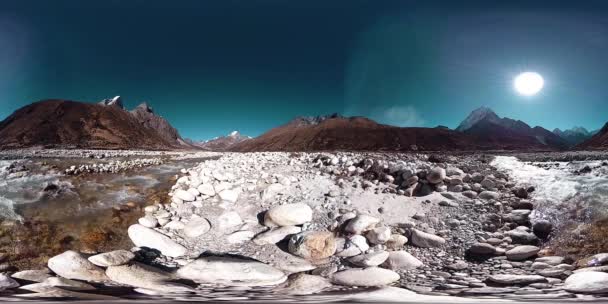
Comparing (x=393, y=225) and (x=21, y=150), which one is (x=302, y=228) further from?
(x=21, y=150)

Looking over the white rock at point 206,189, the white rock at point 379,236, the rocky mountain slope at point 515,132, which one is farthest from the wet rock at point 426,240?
the white rock at point 206,189

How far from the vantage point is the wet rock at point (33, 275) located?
13.6 ft

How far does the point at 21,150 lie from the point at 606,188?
14896 mm

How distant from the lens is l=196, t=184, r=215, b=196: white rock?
7.06 m

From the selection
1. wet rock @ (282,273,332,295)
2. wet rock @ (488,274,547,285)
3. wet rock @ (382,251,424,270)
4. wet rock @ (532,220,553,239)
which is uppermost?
wet rock @ (532,220,553,239)

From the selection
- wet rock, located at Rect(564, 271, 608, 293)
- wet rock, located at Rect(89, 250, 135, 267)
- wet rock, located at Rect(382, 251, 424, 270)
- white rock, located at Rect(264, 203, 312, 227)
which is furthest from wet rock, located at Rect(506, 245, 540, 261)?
wet rock, located at Rect(89, 250, 135, 267)

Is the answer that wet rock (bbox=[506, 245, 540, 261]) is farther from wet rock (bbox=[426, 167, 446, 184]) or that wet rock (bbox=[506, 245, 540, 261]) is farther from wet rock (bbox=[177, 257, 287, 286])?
wet rock (bbox=[177, 257, 287, 286])

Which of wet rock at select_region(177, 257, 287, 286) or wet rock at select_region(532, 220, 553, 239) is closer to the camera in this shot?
wet rock at select_region(177, 257, 287, 286)

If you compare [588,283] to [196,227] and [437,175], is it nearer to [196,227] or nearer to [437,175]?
[437,175]

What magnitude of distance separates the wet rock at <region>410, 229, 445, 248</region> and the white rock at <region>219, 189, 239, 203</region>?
11.6 feet

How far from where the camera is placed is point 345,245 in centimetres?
511

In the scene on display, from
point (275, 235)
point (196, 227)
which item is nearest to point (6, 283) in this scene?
point (196, 227)

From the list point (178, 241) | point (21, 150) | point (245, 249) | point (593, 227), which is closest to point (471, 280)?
point (593, 227)

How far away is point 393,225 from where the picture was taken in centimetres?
587
